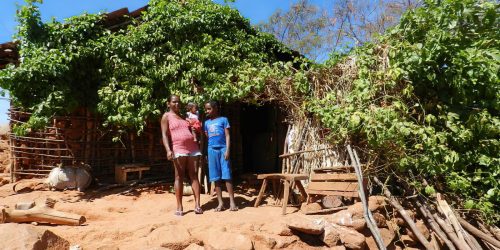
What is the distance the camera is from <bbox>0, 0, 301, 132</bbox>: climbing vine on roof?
19.4ft

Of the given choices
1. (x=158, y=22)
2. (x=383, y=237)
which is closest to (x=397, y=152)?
(x=383, y=237)

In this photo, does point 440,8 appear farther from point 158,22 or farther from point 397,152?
point 158,22

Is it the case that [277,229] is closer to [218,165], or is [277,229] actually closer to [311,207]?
[311,207]

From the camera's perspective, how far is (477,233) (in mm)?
3996

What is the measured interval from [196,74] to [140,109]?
1.13 m

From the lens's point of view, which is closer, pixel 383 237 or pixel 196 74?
pixel 383 237

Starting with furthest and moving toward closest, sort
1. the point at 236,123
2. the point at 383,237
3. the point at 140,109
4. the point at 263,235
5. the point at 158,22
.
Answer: the point at 236,123
the point at 158,22
the point at 140,109
the point at 383,237
the point at 263,235

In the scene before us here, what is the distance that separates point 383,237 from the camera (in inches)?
161

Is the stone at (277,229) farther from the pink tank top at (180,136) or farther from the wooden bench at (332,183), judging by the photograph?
the pink tank top at (180,136)

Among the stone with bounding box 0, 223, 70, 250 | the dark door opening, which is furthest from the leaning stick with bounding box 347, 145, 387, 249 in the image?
the dark door opening

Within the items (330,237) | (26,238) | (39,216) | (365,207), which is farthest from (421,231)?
(39,216)

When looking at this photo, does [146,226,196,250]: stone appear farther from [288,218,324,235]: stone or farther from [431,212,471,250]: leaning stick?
[431,212,471,250]: leaning stick

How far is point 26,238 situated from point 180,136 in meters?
2.17

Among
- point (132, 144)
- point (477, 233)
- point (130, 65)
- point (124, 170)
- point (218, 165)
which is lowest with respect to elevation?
point (477, 233)
